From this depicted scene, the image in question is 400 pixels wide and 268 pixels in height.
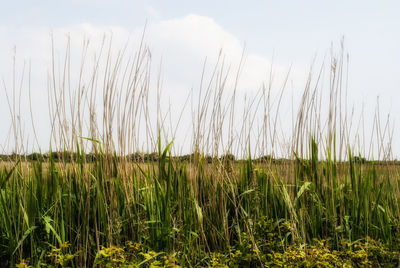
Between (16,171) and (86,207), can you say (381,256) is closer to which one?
(86,207)

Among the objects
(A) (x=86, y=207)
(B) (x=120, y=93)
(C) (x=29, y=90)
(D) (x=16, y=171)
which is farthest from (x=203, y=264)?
(C) (x=29, y=90)

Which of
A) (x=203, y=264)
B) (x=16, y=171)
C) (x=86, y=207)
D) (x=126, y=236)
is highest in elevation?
(x=16, y=171)

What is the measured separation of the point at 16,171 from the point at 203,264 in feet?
Result: 5.57

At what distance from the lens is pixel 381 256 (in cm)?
252

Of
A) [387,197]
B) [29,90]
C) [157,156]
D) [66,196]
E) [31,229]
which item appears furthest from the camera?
[387,197]

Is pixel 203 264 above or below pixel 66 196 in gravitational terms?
below

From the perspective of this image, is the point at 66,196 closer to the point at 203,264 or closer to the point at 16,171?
the point at 16,171

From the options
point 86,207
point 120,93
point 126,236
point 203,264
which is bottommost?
point 203,264

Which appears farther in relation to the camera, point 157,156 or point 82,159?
point 157,156

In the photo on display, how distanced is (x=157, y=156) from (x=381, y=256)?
1949mm

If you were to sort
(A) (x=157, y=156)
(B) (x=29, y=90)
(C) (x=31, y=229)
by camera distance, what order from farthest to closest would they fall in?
1. (A) (x=157, y=156)
2. (B) (x=29, y=90)
3. (C) (x=31, y=229)

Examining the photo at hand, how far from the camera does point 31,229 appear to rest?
2.48 m

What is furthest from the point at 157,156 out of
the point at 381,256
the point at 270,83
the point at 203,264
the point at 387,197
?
the point at 387,197

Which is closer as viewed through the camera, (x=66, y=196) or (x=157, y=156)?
(x=66, y=196)
